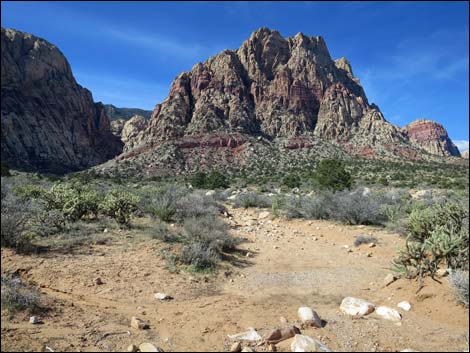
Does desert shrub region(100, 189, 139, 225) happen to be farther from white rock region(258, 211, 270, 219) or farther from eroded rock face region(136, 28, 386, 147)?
eroded rock face region(136, 28, 386, 147)

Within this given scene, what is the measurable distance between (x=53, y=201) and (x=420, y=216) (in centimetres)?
1094

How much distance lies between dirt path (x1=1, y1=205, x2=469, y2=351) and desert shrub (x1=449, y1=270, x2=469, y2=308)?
5.7 inches

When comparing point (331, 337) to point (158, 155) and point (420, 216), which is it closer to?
point (420, 216)

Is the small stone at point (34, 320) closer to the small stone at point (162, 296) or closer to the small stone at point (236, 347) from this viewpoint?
the small stone at point (162, 296)

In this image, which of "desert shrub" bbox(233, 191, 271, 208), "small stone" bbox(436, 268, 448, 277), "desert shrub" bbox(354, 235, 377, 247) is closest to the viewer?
"small stone" bbox(436, 268, 448, 277)

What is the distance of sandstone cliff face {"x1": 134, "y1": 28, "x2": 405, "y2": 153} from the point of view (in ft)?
295

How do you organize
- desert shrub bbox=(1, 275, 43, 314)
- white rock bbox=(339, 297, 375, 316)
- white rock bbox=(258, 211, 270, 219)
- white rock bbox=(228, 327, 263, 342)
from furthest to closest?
white rock bbox=(258, 211, 270, 219)
white rock bbox=(339, 297, 375, 316)
desert shrub bbox=(1, 275, 43, 314)
white rock bbox=(228, 327, 263, 342)

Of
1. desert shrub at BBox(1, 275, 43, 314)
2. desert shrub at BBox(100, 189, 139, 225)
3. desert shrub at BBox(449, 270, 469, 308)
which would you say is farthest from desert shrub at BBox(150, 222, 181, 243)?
desert shrub at BBox(449, 270, 469, 308)

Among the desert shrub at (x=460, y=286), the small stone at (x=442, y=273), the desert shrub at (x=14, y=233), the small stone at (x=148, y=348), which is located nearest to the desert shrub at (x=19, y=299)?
the small stone at (x=148, y=348)

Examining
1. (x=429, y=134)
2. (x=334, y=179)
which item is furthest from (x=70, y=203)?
(x=429, y=134)

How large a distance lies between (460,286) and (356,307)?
1.60 metres

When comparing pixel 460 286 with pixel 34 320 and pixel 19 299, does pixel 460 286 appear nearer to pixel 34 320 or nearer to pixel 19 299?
pixel 34 320

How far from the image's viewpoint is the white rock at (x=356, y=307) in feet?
17.4

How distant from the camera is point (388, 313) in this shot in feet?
16.9
